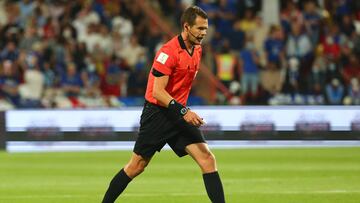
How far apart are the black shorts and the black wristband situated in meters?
0.23

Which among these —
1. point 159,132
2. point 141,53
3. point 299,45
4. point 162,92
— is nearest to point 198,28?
point 162,92

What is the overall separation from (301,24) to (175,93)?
14.9m

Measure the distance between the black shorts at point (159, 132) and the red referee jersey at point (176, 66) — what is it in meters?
0.14

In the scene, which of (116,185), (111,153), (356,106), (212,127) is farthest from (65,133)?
(116,185)

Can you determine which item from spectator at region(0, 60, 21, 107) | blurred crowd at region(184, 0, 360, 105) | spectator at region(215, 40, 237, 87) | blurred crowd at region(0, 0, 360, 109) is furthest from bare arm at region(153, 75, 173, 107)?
spectator at region(215, 40, 237, 87)

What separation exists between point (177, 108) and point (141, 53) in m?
14.0

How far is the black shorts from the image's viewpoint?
873cm

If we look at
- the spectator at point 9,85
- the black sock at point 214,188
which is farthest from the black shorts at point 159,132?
the spectator at point 9,85

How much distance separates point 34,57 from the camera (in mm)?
21406

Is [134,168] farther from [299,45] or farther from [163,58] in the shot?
[299,45]

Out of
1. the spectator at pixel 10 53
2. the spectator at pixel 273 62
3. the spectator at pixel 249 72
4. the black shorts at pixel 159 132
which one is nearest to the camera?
the black shorts at pixel 159 132

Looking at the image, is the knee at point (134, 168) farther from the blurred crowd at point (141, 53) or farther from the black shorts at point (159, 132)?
the blurred crowd at point (141, 53)

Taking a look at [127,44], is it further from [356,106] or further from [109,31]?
[356,106]

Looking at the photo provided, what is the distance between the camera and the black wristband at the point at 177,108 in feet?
27.7
